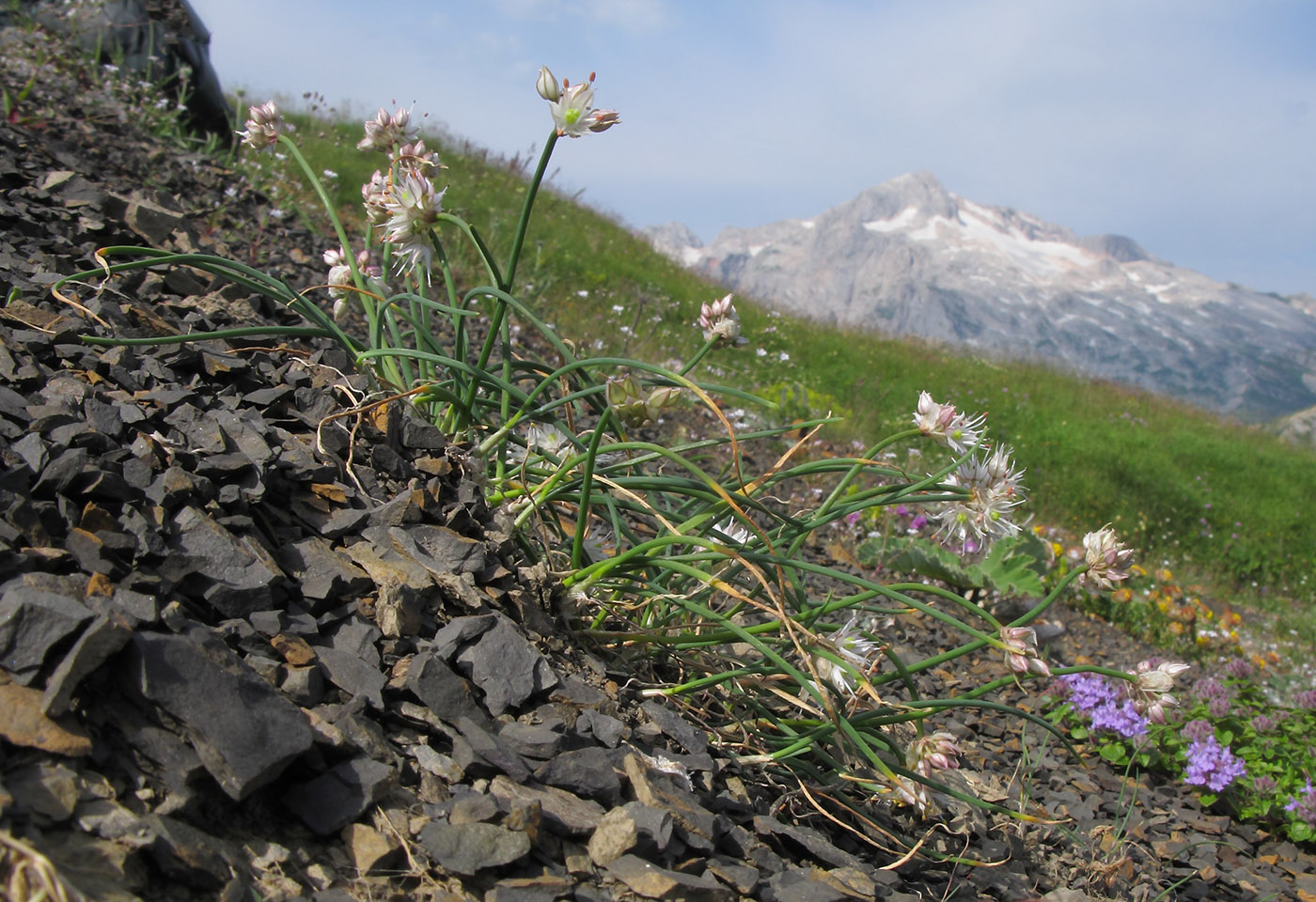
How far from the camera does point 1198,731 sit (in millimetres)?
2980

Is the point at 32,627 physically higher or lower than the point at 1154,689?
lower

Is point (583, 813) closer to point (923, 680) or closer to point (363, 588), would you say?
point (363, 588)

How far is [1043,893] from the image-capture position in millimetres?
1756

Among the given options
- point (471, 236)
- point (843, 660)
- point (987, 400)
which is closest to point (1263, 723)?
point (843, 660)

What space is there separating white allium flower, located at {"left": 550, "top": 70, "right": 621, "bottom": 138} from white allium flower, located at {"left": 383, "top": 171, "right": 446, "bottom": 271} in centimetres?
30

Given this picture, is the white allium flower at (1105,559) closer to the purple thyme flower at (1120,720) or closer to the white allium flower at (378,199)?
the purple thyme flower at (1120,720)

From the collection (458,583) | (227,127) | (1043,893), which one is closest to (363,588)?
(458,583)

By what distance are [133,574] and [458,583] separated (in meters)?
0.54

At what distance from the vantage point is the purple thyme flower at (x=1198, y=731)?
297cm

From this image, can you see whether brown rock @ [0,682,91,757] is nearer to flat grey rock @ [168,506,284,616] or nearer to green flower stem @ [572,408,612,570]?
flat grey rock @ [168,506,284,616]

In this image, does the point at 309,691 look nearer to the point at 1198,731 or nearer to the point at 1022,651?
the point at 1022,651

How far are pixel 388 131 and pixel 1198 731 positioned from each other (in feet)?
11.5

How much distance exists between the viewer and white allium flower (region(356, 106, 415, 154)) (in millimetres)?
2119

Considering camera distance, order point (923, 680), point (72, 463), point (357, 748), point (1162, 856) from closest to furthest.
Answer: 1. point (357, 748)
2. point (72, 463)
3. point (1162, 856)
4. point (923, 680)
